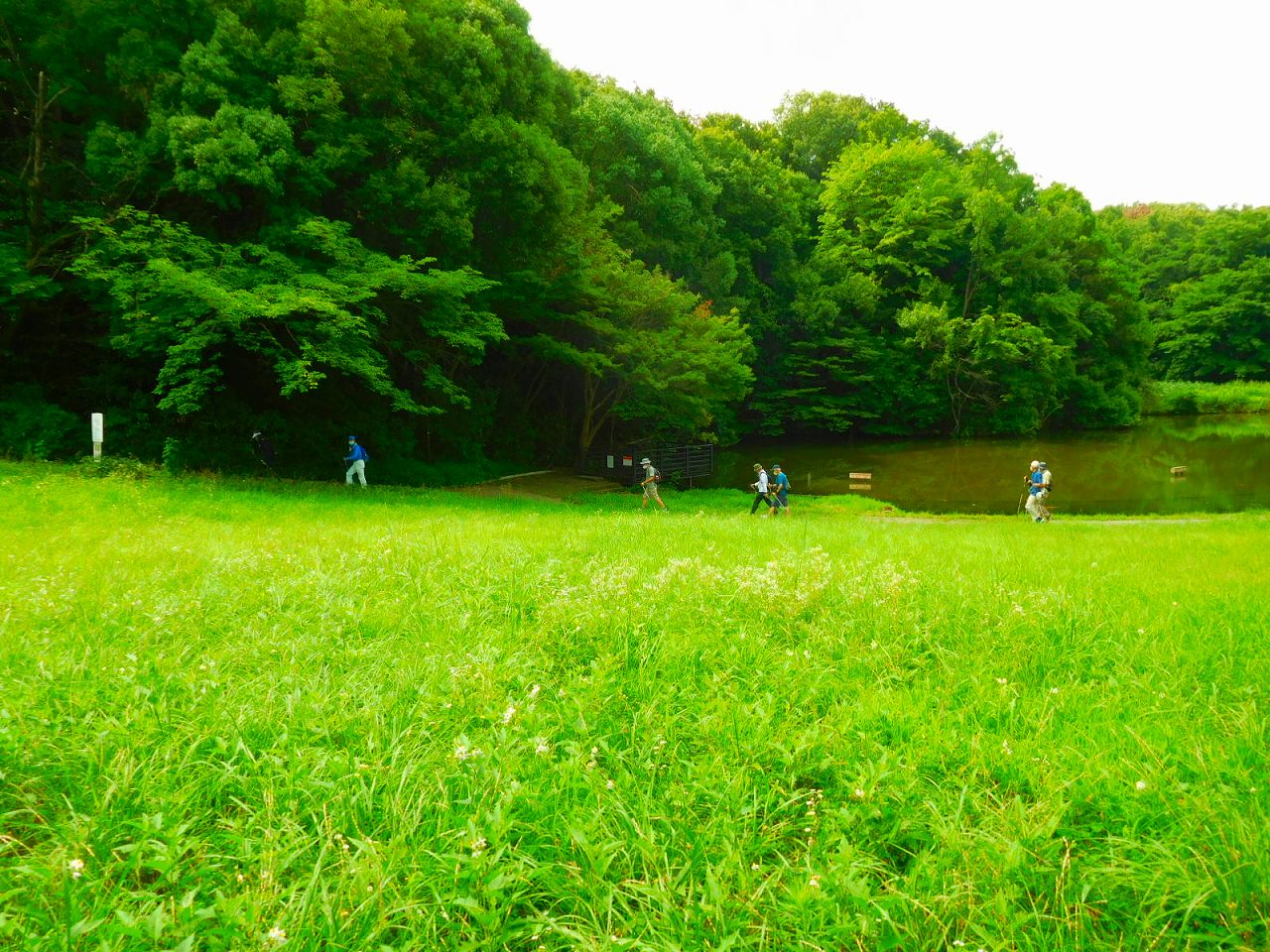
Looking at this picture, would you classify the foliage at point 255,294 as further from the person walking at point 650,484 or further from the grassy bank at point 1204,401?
the grassy bank at point 1204,401

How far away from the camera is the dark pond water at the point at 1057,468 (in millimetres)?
23719

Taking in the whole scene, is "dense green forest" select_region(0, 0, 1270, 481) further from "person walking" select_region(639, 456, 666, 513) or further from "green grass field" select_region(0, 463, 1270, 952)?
"green grass field" select_region(0, 463, 1270, 952)

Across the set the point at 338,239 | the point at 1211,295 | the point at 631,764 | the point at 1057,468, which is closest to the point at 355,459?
the point at 338,239

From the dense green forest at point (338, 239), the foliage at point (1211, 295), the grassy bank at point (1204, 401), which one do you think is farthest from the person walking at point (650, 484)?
the foliage at point (1211, 295)

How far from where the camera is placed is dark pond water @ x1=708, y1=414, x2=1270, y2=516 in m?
23.7

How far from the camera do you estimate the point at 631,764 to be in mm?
2705

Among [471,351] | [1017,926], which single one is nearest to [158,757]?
[1017,926]

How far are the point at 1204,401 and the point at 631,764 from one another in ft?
239

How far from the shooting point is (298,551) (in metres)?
6.61

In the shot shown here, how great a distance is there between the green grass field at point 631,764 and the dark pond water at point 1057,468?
21.0 m

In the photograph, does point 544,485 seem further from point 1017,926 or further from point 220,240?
point 1017,926

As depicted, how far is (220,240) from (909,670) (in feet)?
63.6

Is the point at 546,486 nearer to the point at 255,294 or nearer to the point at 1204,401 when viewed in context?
the point at 255,294

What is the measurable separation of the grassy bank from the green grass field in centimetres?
6468
